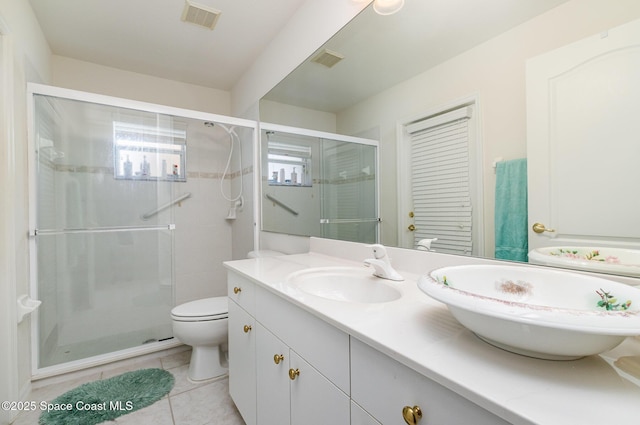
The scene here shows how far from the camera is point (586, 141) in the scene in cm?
74

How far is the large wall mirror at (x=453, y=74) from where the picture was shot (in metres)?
0.80

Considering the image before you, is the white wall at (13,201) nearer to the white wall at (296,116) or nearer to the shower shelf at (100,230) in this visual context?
the shower shelf at (100,230)

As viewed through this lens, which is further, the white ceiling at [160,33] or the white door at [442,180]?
the white ceiling at [160,33]

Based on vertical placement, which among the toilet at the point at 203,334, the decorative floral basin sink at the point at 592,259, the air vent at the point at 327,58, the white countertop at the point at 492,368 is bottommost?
the toilet at the point at 203,334

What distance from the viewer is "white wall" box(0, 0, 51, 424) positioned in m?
1.35

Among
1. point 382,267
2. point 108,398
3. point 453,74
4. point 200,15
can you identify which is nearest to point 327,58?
point 453,74

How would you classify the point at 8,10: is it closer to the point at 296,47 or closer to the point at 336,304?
the point at 296,47

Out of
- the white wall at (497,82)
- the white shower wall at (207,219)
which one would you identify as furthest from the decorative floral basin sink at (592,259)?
the white shower wall at (207,219)

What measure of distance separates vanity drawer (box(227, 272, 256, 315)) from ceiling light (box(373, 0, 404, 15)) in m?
1.37

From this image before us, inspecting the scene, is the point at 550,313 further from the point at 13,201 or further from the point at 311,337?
the point at 13,201

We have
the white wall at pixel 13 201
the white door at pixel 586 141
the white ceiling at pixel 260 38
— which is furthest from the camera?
the white wall at pixel 13 201

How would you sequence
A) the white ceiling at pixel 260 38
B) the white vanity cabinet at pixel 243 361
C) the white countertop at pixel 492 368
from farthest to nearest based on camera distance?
the white vanity cabinet at pixel 243 361, the white ceiling at pixel 260 38, the white countertop at pixel 492 368

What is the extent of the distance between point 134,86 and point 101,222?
143cm

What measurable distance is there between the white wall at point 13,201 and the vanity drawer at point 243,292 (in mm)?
1099
